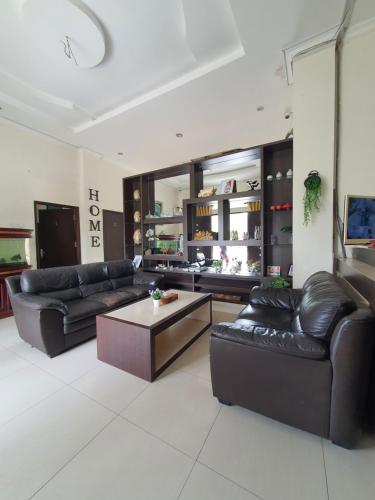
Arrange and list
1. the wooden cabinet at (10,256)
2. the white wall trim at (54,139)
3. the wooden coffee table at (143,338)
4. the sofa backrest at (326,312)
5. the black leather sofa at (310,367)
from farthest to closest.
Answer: the white wall trim at (54,139), the wooden cabinet at (10,256), the wooden coffee table at (143,338), the sofa backrest at (326,312), the black leather sofa at (310,367)

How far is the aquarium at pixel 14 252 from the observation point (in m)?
3.46

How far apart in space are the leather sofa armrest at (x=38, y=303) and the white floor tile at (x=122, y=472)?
1.31 meters

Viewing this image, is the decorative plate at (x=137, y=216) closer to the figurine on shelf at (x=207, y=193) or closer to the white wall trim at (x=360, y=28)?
the figurine on shelf at (x=207, y=193)

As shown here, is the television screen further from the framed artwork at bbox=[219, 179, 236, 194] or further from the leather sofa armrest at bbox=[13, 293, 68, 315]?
the leather sofa armrest at bbox=[13, 293, 68, 315]

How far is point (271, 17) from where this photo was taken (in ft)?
6.31

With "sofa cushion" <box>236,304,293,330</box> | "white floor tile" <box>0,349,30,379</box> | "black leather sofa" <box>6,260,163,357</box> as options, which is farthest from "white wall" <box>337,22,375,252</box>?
"white floor tile" <box>0,349,30,379</box>

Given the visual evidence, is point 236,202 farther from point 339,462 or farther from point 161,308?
point 339,462

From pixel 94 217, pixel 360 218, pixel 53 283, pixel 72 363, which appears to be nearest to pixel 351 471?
pixel 360 218

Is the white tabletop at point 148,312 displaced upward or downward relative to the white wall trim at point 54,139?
downward

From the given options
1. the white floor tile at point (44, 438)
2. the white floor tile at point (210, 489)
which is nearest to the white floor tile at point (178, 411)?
the white floor tile at point (210, 489)

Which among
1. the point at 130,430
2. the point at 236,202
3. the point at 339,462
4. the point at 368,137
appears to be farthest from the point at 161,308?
the point at 368,137

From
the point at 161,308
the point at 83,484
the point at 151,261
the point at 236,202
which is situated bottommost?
the point at 83,484

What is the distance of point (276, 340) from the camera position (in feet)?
4.13

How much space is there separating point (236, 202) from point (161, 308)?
89.2 inches
